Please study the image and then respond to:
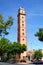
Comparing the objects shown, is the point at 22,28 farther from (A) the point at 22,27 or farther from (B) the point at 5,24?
(B) the point at 5,24

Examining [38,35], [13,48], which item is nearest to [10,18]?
[38,35]

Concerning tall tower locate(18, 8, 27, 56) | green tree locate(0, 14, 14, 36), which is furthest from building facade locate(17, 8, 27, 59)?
green tree locate(0, 14, 14, 36)

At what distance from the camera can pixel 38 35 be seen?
185ft

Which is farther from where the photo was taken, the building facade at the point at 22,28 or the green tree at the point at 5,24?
the building facade at the point at 22,28

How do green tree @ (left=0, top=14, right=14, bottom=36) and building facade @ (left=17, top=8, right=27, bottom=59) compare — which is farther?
building facade @ (left=17, top=8, right=27, bottom=59)

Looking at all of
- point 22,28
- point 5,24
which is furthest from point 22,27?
point 5,24

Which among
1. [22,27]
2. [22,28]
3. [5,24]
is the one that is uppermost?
[22,27]

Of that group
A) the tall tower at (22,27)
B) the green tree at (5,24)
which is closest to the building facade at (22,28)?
the tall tower at (22,27)

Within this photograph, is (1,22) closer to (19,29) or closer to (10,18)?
(10,18)

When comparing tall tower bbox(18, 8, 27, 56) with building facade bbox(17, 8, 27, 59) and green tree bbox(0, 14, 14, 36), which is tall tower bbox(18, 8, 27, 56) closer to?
building facade bbox(17, 8, 27, 59)

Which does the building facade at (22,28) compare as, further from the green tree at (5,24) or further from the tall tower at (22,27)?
the green tree at (5,24)

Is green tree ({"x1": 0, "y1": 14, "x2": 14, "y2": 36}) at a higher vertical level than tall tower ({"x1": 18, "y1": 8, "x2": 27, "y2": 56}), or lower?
lower

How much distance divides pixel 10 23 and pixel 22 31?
9908 cm

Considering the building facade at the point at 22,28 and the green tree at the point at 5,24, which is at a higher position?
the building facade at the point at 22,28
